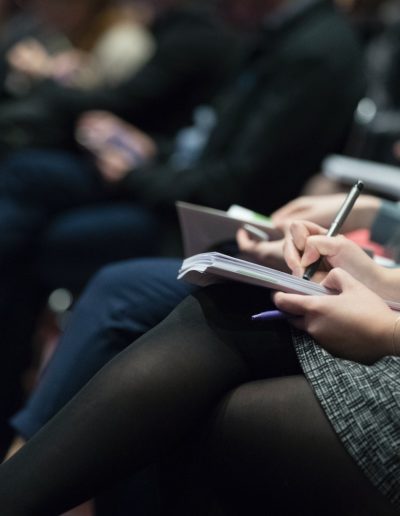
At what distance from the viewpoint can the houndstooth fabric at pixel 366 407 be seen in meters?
0.82

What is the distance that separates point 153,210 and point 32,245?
323 millimetres

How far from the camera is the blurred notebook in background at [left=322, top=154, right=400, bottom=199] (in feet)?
4.94

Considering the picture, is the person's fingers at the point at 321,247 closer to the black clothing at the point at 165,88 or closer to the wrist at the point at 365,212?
the wrist at the point at 365,212

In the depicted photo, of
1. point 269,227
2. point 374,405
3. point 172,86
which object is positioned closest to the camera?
point 374,405

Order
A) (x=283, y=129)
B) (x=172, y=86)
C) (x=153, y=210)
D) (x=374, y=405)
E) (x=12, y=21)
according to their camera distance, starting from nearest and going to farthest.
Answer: (x=374, y=405), (x=283, y=129), (x=153, y=210), (x=172, y=86), (x=12, y=21)

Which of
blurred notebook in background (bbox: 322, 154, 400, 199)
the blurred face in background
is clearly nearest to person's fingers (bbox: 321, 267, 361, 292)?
blurred notebook in background (bbox: 322, 154, 400, 199)

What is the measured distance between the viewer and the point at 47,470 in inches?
33.6

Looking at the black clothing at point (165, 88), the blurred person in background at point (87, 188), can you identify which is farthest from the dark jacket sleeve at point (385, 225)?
the black clothing at point (165, 88)

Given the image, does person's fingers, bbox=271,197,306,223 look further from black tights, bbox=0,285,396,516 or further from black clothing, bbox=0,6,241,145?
black clothing, bbox=0,6,241,145

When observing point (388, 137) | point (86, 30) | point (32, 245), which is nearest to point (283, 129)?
point (388, 137)

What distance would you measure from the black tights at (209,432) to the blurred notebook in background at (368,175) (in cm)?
66

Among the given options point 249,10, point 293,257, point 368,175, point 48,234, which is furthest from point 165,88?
point 293,257

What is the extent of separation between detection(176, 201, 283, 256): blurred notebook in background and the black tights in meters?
0.29

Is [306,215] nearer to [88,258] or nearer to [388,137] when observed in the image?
[388,137]
